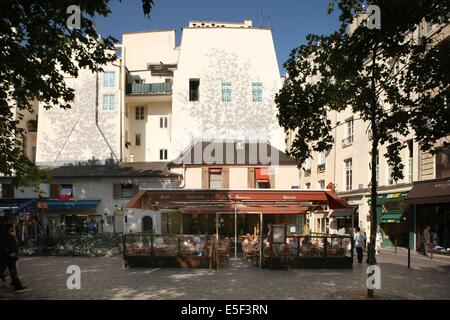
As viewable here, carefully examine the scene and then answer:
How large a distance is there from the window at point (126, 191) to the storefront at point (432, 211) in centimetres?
1989

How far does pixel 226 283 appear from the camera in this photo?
12656mm

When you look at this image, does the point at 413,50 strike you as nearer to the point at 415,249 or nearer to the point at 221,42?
the point at 415,249

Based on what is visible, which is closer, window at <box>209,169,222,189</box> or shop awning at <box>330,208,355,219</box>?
window at <box>209,169,222,189</box>

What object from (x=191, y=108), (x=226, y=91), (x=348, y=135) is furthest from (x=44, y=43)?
(x=348, y=135)

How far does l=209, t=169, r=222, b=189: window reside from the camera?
108 feet

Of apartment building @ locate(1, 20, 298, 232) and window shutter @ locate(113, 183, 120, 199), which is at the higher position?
apartment building @ locate(1, 20, 298, 232)

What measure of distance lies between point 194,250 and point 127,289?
4.86 m

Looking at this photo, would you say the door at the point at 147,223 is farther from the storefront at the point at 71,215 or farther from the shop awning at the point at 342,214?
the shop awning at the point at 342,214

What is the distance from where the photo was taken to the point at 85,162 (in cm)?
3747

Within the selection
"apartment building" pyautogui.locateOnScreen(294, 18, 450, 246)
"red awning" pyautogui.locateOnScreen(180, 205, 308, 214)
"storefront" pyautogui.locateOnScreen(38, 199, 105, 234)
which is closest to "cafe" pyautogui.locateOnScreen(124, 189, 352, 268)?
"red awning" pyautogui.locateOnScreen(180, 205, 308, 214)

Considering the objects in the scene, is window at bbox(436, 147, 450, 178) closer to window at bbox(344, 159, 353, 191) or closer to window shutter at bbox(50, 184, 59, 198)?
window at bbox(344, 159, 353, 191)

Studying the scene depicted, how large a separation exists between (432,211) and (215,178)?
15.2m

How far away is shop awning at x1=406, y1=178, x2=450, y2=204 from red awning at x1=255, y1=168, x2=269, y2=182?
1036 cm

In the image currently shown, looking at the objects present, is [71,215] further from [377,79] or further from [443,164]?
[377,79]
